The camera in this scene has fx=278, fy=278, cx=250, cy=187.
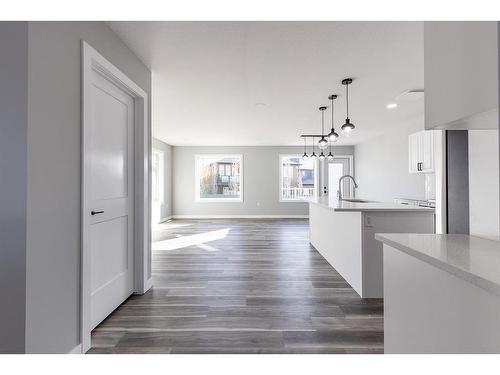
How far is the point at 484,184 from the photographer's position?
4.26 ft

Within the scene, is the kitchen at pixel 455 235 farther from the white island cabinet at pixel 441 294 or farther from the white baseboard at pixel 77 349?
the white baseboard at pixel 77 349

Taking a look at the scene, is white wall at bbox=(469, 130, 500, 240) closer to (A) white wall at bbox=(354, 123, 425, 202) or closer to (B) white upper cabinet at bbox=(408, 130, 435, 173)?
(B) white upper cabinet at bbox=(408, 130, 435, 173)

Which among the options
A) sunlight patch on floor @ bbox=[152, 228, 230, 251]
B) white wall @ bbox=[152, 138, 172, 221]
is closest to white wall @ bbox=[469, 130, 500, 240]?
sunlight patch on floor @ bbox=[152, 228, 230, 251]

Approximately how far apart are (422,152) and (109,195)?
5478 mm

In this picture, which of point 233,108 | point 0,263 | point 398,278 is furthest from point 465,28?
point 233,108

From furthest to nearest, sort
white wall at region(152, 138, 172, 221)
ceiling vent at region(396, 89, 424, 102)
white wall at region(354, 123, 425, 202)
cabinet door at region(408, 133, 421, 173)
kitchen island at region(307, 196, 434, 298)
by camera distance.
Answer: white wall at region(152, 138, 172, 221) → white wall at region(354, 123, 425, 202) → cabinet door at region(408, 133, 421, 173) → ceiling vent at region(396, 89, 424, 102) → kitchen island at region(307, 196, 434, 298)

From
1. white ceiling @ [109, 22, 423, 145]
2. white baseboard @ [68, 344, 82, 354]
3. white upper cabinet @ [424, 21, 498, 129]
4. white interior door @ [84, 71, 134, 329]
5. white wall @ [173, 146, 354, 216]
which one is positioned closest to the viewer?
white upper cabinet @ [424, 21, 498, 129]

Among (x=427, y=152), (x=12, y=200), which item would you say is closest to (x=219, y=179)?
(x=427, y=152)

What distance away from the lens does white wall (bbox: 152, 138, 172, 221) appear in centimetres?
845

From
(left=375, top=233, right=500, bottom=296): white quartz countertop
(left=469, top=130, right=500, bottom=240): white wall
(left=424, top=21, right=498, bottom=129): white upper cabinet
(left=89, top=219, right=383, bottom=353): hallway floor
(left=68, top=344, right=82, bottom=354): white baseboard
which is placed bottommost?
(left=89, top=219, right=383, bottom=353): hallway floor

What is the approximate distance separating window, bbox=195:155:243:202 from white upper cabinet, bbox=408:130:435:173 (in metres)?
5.28

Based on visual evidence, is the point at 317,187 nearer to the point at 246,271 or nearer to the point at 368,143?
the point at 368,143

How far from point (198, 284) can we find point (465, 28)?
301 cm

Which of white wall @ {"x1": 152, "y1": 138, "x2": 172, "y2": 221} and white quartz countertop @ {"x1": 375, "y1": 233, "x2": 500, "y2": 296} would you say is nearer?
white quartz countertop @ {"x1": 375, "y1": 233, "x2": 500, "y2": 296}
